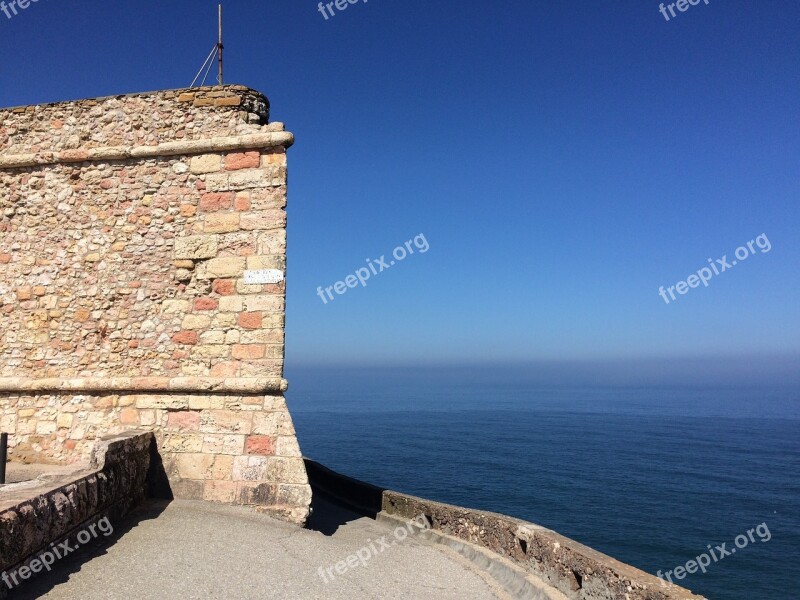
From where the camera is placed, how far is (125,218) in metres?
7.14

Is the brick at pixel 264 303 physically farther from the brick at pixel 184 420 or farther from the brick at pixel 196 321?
the brick at pixel 184 420

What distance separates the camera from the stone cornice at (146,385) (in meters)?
6.59

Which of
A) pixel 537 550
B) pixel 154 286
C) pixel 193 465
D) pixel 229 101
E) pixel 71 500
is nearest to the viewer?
pixel 71 500

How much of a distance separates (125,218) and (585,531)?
80.5 ft

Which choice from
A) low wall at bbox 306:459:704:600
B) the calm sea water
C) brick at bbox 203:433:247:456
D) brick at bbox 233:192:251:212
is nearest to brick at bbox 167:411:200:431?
brick at bbox 203:433:247:456

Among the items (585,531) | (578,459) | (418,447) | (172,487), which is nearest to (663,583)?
(172,487)

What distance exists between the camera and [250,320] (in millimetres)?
6809

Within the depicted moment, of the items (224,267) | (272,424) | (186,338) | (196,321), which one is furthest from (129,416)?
(224,267)

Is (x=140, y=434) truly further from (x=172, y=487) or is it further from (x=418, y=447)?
(x=418, y=447)

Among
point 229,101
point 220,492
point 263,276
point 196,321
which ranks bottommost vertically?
point 220,492

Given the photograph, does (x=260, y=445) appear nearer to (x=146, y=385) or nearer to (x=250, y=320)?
(x=250, y=320)

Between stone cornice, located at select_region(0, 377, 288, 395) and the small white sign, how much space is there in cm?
119

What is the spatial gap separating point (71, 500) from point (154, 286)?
3.08 metres

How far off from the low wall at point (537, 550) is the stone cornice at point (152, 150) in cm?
529
